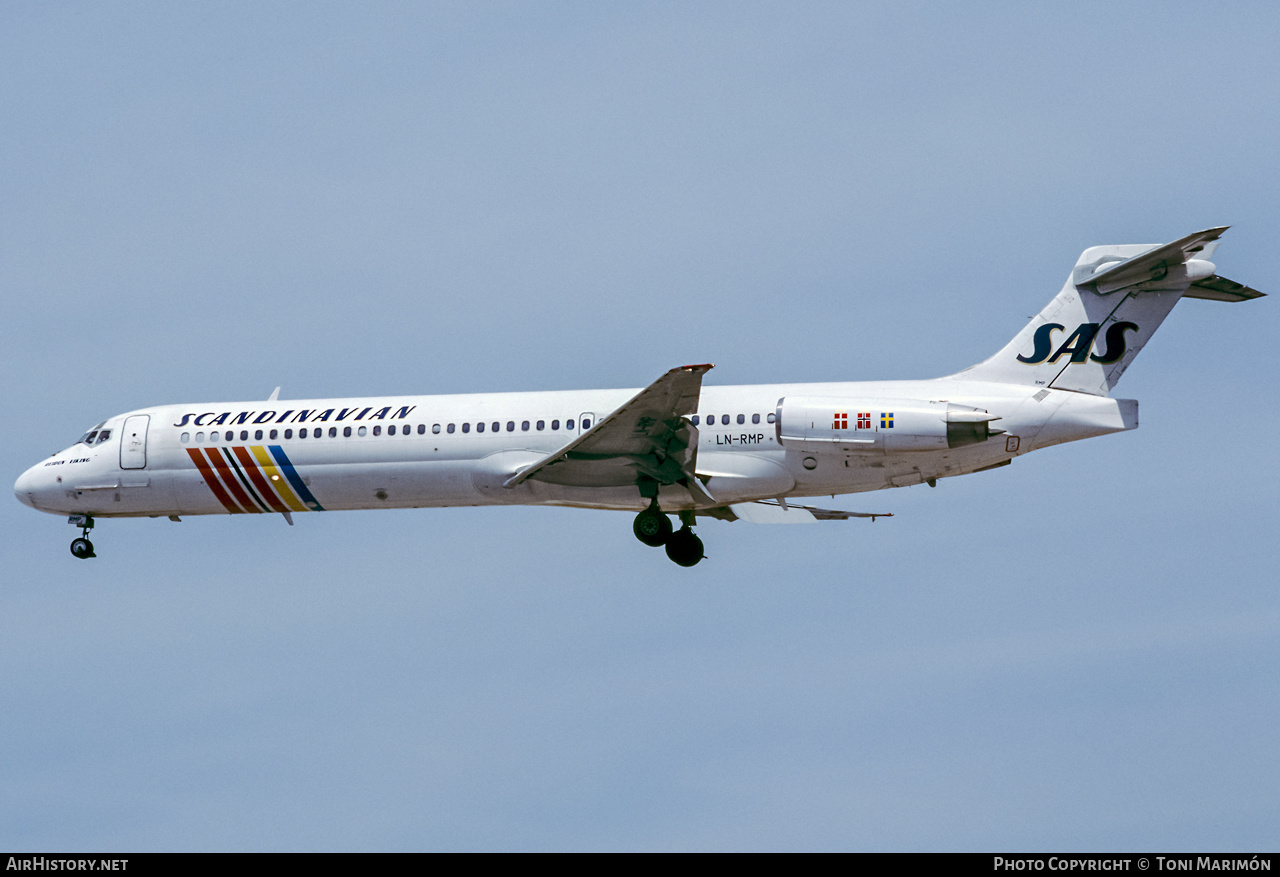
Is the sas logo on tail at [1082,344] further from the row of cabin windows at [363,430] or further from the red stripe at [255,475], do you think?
the red stripe at [255,475]

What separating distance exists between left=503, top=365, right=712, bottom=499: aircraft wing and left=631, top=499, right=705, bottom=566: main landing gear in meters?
0.76

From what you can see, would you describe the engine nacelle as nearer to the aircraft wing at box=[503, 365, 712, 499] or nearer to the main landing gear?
the aircraft wing at box=[503, 365, 712, 499]

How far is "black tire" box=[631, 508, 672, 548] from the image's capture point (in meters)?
29.8

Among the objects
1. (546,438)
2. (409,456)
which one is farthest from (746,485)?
(409,456)

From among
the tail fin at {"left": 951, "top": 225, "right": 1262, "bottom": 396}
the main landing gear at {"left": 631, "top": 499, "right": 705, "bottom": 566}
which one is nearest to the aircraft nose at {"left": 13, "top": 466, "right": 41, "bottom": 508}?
the main landing gear at {"left": 631, "top": 499, "right": 705, "bottom": 566}

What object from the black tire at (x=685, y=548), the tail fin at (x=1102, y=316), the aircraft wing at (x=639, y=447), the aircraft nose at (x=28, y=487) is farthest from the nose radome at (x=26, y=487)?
the tail fin at (x=1102, y=316)

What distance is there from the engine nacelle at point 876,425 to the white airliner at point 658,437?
0.03 m

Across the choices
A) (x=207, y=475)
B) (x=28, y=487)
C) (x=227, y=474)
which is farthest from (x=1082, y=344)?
(x=28, y=487)

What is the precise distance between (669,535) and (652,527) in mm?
595

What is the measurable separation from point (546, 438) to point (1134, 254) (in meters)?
11.0

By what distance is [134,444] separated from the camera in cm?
3191

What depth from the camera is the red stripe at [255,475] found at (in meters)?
31.0
